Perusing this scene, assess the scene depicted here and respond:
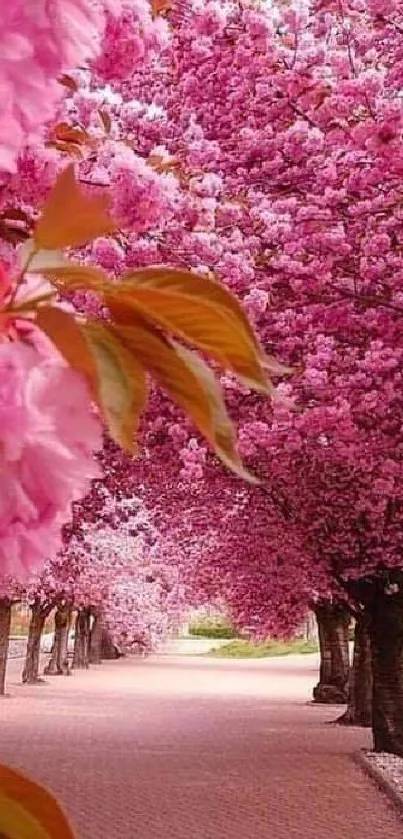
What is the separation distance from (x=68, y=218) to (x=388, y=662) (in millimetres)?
15330

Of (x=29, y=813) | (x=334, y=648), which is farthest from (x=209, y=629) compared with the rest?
(x=29, y=813)

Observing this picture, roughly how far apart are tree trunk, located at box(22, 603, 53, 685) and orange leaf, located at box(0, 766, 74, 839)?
30660 mm

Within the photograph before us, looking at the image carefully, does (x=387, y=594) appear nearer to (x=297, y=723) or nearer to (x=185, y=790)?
(x=185, y=790)

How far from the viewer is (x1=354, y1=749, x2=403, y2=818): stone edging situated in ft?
40.5

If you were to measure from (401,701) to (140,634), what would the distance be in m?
31.4

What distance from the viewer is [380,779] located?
546 inches

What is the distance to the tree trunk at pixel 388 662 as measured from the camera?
1542cm

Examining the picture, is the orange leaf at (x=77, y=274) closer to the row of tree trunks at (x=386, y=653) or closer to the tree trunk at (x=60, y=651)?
the row of tree trunks at (x=386, y=653)

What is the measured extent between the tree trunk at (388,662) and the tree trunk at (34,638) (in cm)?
1609

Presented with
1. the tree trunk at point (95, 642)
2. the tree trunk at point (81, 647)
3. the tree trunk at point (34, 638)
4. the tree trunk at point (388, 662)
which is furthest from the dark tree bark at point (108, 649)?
the tree trunk at point (388, 662)

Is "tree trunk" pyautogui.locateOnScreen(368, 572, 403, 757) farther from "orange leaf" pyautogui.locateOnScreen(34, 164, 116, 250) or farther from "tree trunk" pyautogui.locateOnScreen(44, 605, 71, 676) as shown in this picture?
"tree trunk" pyautogui.locateOnScreen(44, 605, 71, 676)

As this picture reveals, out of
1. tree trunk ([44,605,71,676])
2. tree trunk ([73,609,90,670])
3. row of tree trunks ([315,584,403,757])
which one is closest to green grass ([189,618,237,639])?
tree trunk ([73,609,90,670])

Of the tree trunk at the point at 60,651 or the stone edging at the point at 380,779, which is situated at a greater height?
the tree trunk at the point at 60,651

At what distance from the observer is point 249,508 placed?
54.2 feet
